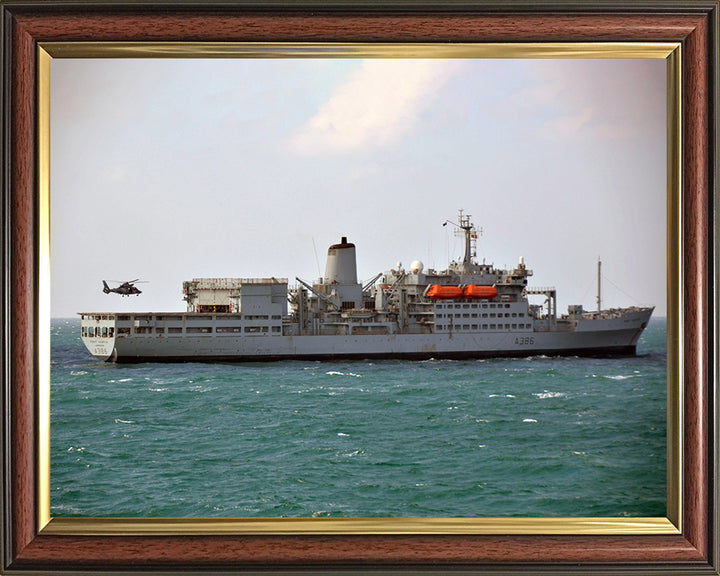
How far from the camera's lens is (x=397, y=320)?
57.4ft

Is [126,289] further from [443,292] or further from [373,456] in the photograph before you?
[443,292]

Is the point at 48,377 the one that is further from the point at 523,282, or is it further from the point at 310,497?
the point at 523,282

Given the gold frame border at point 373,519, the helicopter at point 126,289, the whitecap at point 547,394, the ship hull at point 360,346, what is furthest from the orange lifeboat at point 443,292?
the gold frame border at point 373,519

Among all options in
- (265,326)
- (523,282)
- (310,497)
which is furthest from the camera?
(265,326)

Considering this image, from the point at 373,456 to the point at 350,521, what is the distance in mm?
796

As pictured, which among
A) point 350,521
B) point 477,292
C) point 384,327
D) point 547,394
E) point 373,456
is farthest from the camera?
point 477,292

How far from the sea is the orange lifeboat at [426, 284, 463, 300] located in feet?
40.2

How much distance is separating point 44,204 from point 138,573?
1.68 meters

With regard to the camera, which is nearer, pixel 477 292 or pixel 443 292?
pixel 443 292

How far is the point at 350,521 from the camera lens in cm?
274

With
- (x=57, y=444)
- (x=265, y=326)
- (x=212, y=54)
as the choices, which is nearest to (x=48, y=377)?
(x=57, y=444)

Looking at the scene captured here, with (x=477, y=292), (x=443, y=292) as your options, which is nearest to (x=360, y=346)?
(x=443, y=292)

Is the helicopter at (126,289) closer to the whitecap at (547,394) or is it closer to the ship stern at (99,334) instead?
the ship stern at (99,334)

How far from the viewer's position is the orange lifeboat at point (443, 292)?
54.6 ft
